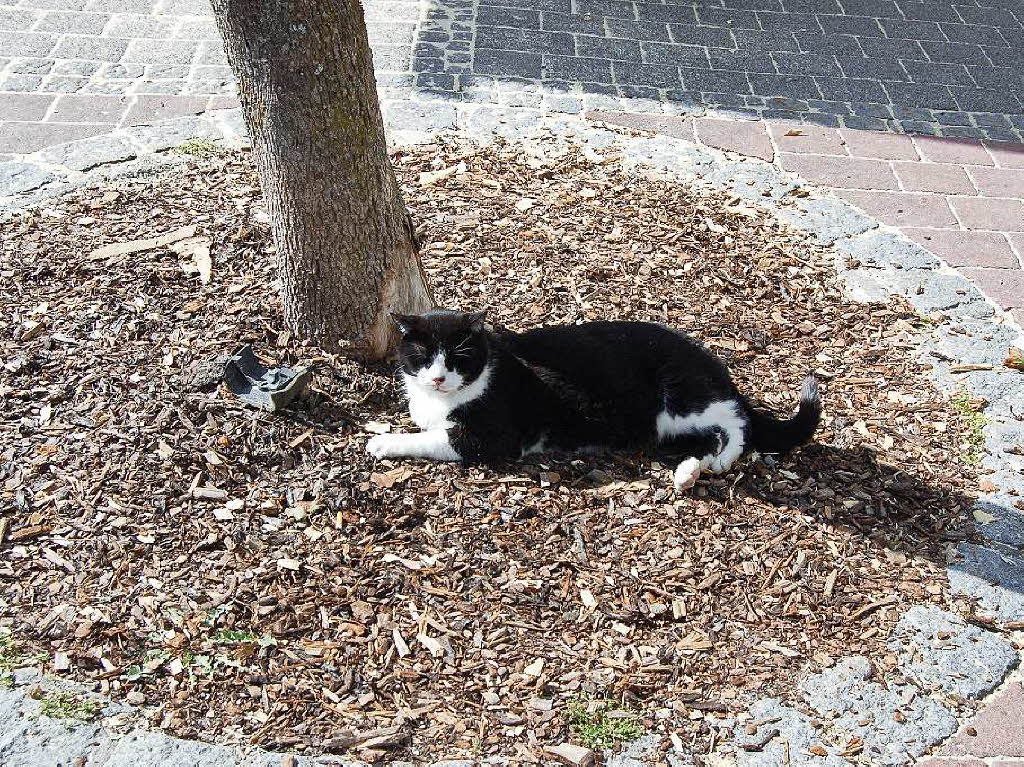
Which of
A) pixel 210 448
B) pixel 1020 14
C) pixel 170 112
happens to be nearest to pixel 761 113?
pixel 1020 14

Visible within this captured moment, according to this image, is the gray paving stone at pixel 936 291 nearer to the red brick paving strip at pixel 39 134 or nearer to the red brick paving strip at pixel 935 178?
the red brick paving strip at pixel 935 178

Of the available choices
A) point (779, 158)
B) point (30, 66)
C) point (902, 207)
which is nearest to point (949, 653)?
point (902, 207)

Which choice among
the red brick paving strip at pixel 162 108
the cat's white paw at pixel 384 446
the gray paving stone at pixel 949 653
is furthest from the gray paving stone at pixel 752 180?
the red brick paving strip at pixel 162 108

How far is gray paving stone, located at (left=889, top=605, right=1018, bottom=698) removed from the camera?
3320 millimetres

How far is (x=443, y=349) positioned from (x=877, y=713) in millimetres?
2079

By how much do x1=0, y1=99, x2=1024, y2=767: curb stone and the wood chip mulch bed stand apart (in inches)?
4.8

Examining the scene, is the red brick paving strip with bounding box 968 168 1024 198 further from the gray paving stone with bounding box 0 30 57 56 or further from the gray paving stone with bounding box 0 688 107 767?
the gray paving stone with bounding box 0 30 57 56

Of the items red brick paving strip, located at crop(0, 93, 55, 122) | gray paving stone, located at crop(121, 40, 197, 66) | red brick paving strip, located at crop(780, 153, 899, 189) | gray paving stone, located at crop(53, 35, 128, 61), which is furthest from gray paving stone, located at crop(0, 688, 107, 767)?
gray paving stone, located at crop(53, 35, 128, 61)

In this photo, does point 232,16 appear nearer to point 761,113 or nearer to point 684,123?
point 684,123

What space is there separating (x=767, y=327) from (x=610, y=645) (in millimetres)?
2330

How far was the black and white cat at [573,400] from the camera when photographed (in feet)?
13.4

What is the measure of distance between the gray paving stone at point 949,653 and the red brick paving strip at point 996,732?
0.06 metres

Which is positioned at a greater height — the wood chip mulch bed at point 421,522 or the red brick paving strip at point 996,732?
the wood chip mulch bed at point 421,522

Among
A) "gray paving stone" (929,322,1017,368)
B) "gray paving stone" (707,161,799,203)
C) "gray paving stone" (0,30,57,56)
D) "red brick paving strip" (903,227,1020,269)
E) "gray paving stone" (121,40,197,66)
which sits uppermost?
"gray paving stone" (0,30,57,56)
